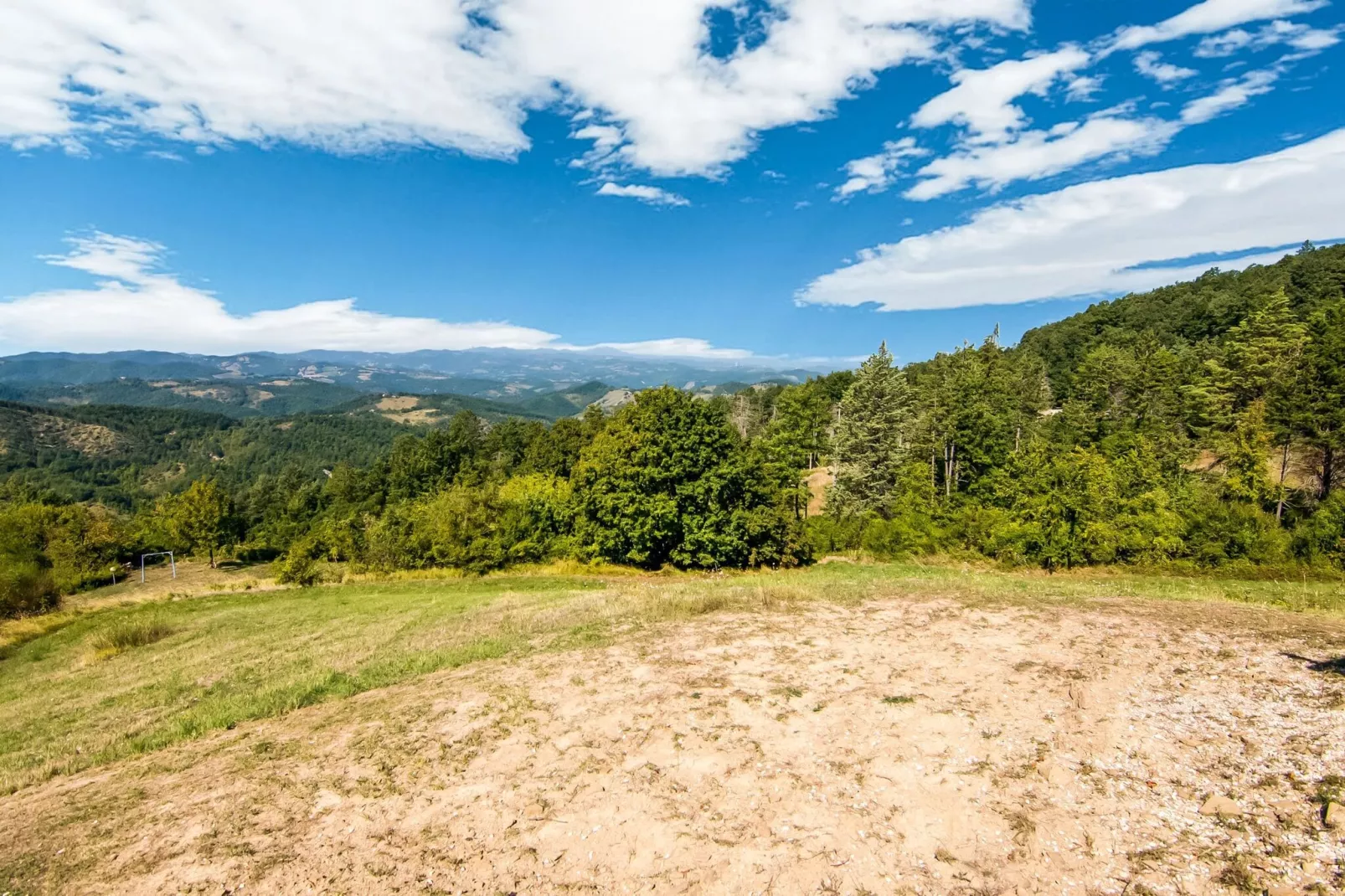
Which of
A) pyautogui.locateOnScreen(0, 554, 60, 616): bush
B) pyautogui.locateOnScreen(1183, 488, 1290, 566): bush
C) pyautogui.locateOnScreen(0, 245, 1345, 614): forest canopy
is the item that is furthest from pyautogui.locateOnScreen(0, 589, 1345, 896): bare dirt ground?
pyautogui.locateOnScreen(0, 554, 60, 616): bush

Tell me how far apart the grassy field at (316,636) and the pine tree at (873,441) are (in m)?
22.5

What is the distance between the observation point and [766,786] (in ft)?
24.8

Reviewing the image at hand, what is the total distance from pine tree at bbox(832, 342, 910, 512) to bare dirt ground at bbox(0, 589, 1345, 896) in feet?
127

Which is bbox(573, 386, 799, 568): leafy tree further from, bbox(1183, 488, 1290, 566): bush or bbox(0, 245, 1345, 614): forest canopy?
bbox(1183, 488, 1290, 566): bush

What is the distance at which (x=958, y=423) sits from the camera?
5078 cm

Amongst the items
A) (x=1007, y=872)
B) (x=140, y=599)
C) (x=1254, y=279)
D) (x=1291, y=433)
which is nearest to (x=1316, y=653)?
(x=1007, y=872)

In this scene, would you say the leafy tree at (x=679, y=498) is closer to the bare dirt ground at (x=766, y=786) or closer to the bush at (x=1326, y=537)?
the bare dirt ground at (x=766, y=786)

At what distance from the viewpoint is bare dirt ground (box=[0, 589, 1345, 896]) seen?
6.03m

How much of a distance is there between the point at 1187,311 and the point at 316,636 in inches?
5366

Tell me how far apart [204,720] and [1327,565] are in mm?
42256

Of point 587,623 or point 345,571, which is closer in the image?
point 587,623

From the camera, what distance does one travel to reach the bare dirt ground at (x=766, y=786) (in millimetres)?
6031

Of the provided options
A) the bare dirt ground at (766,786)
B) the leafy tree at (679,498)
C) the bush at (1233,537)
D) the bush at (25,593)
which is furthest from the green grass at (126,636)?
the bush at (1233,537)

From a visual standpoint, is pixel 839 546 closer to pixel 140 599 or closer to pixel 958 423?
pixel 958 423
